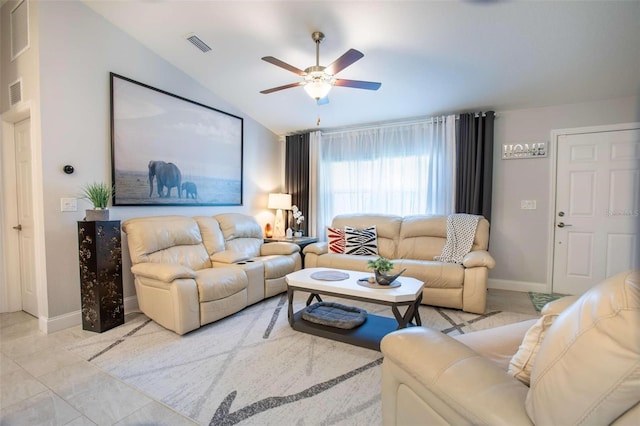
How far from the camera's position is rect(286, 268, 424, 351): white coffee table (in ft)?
7.40

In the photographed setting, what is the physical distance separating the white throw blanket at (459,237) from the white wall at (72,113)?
3599mm

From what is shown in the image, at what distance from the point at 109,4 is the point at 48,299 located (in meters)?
2.76

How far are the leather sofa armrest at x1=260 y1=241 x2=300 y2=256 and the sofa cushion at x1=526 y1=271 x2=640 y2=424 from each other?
128 inches

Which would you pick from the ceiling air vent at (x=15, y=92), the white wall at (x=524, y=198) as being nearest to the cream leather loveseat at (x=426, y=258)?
the white wall at (x=524, y=198)

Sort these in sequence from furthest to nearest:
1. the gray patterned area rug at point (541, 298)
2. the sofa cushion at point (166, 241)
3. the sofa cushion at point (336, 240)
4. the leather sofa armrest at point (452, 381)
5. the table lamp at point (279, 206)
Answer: the table lamp at point (279, 206) → the sofa cushion at point (336, 240) → the gray patterned area rug at point (541, 298) → the sofa cushion at point (166, 241) → the leather sofa armrest at point (452, 381)

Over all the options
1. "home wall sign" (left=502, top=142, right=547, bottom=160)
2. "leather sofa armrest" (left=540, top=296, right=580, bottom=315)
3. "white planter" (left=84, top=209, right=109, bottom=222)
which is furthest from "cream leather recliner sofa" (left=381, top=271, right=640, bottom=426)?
"home wall sign" (left=502, top=142, right=547, bottom=160)

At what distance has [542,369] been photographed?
0.79 metres

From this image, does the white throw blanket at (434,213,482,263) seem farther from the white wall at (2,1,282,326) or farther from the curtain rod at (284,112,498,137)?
the white wall at (2,1,282,326)

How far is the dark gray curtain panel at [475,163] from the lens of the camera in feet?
Result: 12.7

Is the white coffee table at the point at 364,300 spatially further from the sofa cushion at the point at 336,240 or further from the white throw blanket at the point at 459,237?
the sofa cushion at the point at 336,240

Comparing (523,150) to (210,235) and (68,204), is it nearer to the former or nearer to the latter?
(210,235)

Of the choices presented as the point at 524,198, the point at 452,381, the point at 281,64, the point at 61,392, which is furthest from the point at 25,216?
the point at 524,198

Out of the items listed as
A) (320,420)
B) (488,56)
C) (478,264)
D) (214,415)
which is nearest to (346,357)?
(320,420)

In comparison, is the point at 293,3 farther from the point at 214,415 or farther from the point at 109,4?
the point at 214,415
